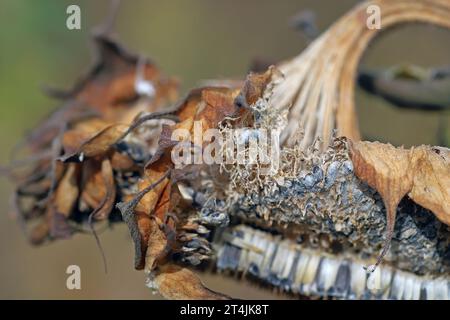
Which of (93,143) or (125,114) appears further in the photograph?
(125,114)

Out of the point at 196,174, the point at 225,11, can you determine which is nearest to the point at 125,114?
the point at 196,174

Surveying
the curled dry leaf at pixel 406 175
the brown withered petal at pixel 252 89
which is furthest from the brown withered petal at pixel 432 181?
the brown withered petal at pixel 252 89

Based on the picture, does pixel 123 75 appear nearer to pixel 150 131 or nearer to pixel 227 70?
pixel 150 131

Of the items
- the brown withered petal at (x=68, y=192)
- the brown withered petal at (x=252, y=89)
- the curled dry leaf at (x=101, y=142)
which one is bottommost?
the brown withered petal at (x=68, y=192)

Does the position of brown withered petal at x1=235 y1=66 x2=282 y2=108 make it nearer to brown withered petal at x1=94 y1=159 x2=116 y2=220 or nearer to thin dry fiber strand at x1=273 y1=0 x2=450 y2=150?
thin dry fiber strand at x1=273 y1=0 x2=450 y2=150

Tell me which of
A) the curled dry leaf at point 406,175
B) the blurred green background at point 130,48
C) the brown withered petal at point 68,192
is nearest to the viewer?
the curled dry leaf at point 406,175

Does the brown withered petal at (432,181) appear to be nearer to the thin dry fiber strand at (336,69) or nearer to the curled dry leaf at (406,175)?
the curled dry leaf at (406,175)

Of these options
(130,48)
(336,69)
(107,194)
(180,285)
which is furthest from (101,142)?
(130,48)
